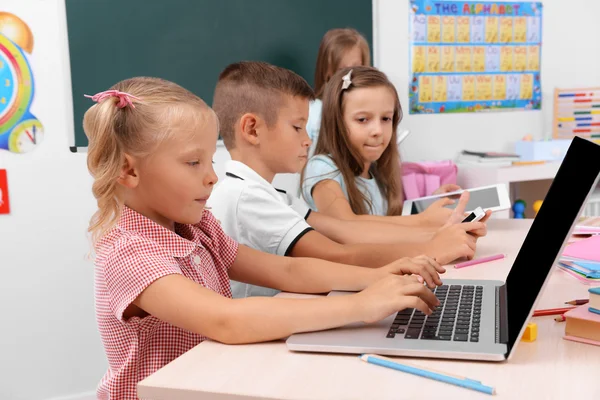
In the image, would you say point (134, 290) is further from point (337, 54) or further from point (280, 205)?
point (337, 54)

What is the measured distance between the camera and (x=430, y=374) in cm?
76

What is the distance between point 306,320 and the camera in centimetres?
91

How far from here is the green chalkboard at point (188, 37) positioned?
7.99 feet

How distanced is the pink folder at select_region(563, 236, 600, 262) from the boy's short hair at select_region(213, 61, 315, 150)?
670 mm

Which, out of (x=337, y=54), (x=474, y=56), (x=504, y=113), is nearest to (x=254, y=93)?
(x=337, y=54)

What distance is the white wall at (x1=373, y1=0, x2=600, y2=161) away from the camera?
3219 millimetres

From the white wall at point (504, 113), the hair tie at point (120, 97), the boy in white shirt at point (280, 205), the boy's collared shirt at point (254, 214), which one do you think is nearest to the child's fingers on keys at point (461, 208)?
the boy in white shirt at point (280, 205)

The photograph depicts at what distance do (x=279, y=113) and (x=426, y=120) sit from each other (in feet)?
6.28

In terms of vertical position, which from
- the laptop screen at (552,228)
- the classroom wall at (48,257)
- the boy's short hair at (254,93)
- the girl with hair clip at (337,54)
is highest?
the girl with hair clip at (337,54)

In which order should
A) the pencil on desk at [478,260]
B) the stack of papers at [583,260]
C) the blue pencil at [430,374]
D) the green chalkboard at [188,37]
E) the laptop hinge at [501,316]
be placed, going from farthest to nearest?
the green chalkboard at [188,37] → the pencil on desk at [478,260] → the stack of papers at [583,260] → the laptop hinge at [501,316] → the blue pencil at [430,374]

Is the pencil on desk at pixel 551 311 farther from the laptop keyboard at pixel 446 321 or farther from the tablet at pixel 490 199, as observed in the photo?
the tablet at pixel 490 199

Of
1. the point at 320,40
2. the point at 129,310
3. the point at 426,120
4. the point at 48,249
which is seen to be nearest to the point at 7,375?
the point at 48,249

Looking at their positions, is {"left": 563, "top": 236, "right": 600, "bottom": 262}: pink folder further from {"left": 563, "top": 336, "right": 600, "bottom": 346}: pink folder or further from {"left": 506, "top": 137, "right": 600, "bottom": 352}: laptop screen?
{"left": 563, "top": 336, "right": 600, "bottom": 346}: pink folder

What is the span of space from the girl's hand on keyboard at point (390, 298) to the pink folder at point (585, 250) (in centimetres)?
55
